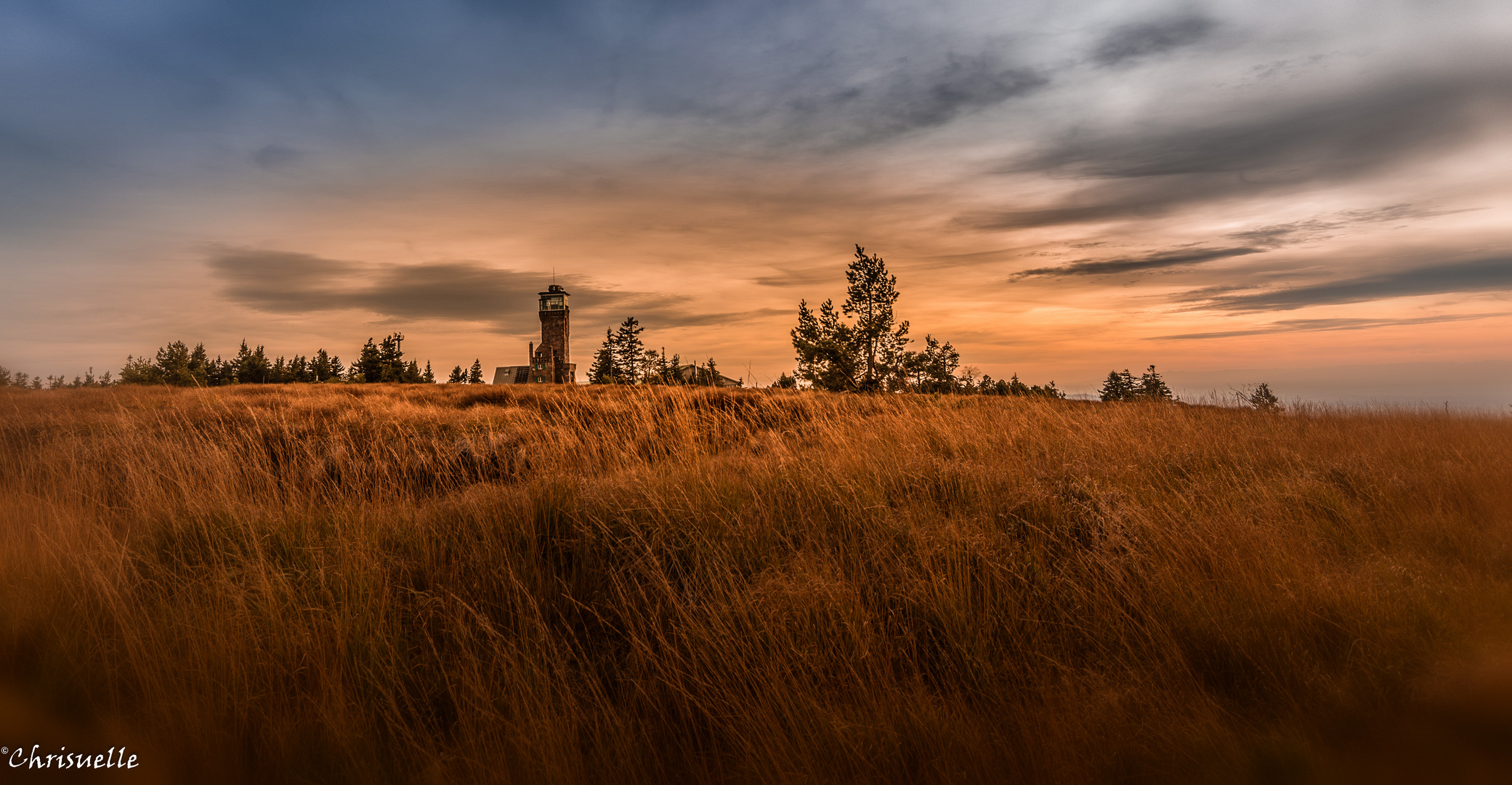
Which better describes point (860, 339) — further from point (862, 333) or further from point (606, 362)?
point (606, 362)

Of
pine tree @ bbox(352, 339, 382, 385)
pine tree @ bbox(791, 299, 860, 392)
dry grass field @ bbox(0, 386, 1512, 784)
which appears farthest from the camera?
pine tree @ bbox(352, 339, 382, 385)

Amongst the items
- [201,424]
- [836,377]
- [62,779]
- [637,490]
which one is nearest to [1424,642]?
[637,490]

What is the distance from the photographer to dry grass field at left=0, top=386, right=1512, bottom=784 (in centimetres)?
195

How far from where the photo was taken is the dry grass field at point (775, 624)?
195 cm

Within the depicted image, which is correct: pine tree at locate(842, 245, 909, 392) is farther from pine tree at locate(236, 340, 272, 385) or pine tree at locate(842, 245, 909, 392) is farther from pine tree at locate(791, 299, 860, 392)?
pine tree at locate(236, 340, 272, 385)

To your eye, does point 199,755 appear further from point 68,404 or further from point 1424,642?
point 68,404

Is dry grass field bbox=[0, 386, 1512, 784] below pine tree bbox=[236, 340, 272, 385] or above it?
below

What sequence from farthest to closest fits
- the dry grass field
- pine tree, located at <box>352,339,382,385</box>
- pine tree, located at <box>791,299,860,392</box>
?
pine tree, located at <box>352,339,382,385</box>, pine tree, located at <box>791,299,860,392</box>, the dry grass field

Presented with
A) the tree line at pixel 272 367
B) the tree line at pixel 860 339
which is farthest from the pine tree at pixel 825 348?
the tree line at pixel 272 367

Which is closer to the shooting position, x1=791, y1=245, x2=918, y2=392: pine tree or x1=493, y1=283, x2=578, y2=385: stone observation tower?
x1=791, y1=245, x2=918, y2=392: pine tree

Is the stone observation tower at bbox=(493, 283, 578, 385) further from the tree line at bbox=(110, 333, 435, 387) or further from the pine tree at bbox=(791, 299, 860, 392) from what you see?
the pine tree at bbox=(791, 299, 860, 392)

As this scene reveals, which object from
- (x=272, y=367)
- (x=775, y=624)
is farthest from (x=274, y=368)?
(x=775, y=624)

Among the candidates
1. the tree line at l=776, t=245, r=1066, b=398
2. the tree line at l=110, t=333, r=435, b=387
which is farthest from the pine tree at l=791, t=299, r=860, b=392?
the tree line at l=110, t=333, r=435, b=387

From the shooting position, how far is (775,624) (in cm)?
245
